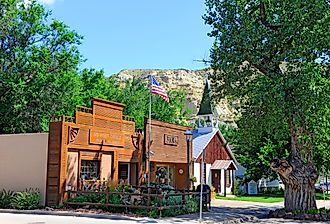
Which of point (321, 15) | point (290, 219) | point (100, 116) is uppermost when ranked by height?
point (321, 15)

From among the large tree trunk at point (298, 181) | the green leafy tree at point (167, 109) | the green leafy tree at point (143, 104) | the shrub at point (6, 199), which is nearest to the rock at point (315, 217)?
the large tree trunk at point (298, 181)

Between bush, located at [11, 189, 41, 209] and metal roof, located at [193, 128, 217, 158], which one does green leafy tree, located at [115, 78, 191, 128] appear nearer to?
metal roof, located at [193, 128, 217, 158]

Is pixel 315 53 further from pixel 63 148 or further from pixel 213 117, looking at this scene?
pixel 213 117

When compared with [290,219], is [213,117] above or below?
above

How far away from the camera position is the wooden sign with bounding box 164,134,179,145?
27.7 meters

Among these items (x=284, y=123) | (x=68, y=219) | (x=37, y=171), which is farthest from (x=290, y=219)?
(x=37, y=171)

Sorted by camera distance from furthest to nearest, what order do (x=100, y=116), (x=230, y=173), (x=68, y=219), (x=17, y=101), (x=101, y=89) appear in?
1. (x=230, y=173)
2. (x=101, y=89)
3. (x=17, y=101)
4. (x=100, y=116)
5. (x=68, y=219)

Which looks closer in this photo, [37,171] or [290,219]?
[290,219]

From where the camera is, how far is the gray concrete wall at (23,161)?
20297 millimetres

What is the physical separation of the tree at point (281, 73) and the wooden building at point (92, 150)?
559 centimetres

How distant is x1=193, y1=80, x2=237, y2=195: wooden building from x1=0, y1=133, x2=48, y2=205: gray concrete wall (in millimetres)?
16943

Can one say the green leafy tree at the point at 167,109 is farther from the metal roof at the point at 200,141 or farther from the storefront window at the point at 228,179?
the storefront window at the point at 228,179

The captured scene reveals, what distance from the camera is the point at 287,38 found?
1895cm

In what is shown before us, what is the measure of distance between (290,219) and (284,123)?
4232mm
